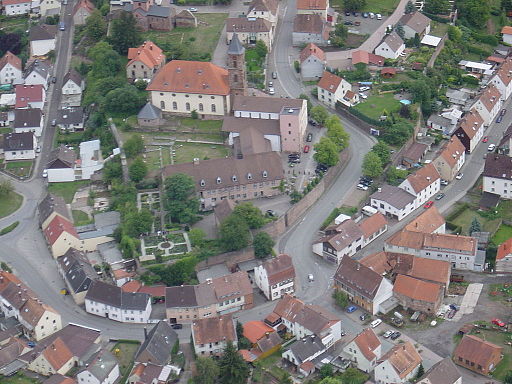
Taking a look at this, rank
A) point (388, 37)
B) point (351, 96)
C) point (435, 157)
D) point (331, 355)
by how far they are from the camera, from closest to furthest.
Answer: point (331, 355)
point (435, 157)
point (351, 96)
point (388, 37)

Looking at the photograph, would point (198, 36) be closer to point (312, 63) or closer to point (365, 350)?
point (312, 63)

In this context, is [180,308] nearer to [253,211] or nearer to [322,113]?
[253,211]

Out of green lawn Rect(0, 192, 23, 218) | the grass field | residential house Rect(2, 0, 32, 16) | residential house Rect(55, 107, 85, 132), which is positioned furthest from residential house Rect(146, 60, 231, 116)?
residential house Rect(2, 0, 32, 16)

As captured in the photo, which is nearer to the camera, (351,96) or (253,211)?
(253,211)

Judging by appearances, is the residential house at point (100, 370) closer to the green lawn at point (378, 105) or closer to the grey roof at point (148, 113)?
the grey roof at point (148, 113)

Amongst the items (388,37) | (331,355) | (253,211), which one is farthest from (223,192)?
(388,37)

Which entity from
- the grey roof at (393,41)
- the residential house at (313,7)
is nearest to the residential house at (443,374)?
the grey roof at (393,41)
